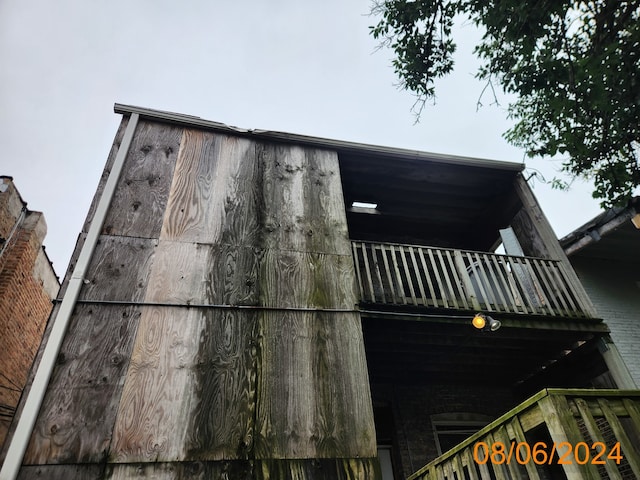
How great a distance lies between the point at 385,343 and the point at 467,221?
4.17m

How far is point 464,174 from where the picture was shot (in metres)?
7.19

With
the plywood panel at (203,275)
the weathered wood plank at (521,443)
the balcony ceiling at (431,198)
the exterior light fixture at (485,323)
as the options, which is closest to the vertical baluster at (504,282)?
the exterior light fixture at (485,323)

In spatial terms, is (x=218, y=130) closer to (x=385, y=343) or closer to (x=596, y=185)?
(x=385, y=343)

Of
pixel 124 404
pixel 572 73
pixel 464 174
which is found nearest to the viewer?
pixel 124 404

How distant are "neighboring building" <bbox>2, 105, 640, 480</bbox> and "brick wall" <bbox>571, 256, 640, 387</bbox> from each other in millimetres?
1983

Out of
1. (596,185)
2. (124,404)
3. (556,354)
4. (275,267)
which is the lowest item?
(124,404)

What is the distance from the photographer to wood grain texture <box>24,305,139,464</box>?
3.13 meters

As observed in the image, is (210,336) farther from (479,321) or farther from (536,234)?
(536,234)

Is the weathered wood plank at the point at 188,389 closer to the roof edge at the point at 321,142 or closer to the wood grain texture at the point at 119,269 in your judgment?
the wood grain texture at the point at 119,269

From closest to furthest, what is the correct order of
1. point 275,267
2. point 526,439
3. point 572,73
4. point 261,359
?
point 526,439 → point 261,359 → point 275,267 → point 572,73

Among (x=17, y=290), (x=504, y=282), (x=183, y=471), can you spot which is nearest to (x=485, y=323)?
(x=504, y=282)

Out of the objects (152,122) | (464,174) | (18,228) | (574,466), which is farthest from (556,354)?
(18,228)

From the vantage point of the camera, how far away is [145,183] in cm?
501

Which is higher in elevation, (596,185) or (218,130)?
(218,130)
